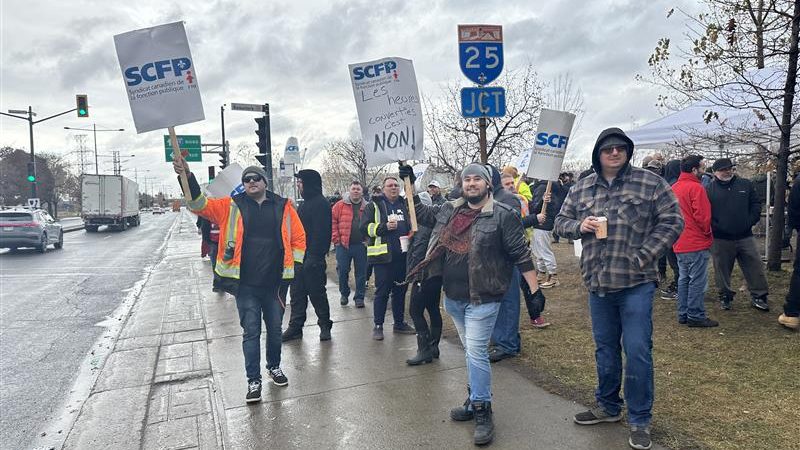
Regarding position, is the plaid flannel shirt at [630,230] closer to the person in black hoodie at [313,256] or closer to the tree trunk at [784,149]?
the person in black hoodie at [313,256]

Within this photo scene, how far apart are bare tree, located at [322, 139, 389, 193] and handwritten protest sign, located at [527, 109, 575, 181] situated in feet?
81.5

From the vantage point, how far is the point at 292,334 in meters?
6.77

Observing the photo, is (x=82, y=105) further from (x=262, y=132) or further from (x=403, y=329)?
(x=403, y=329)

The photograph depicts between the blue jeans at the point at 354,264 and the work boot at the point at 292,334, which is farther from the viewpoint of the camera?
the blue jeans at the point at 354,264

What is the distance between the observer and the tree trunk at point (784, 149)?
7.50 m

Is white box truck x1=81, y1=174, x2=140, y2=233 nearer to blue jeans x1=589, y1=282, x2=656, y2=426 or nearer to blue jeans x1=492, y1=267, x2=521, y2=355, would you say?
blue jeans x1=492, y1=267, x2=521, y2=355

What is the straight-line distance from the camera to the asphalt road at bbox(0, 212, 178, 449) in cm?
516

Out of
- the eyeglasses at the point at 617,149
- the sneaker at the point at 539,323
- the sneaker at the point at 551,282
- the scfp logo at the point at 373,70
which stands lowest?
the sneaker at the point at 539,323

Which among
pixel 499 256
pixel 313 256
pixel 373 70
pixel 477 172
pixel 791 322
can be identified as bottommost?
pixel 791 322

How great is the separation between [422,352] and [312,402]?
1.35 meters

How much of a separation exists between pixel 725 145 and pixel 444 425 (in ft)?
23.5

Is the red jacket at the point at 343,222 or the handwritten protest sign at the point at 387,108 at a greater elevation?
the handwritten protest sign at the point at 387,108

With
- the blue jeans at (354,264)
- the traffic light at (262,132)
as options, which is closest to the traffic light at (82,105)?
the traffic light at (262,132)

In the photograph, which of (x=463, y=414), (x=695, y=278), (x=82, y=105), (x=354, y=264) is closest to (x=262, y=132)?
(x=354, y=264)
